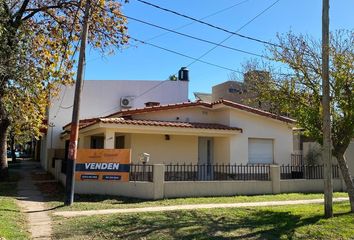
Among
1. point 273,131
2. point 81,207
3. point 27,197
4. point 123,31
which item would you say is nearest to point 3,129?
point 27,197

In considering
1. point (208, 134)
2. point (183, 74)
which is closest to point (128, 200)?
point (208, 134)

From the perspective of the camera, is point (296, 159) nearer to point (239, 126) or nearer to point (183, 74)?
point (239, 126)

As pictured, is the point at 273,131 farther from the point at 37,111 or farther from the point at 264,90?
the point at 37,111

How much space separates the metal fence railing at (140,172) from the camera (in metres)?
15.1

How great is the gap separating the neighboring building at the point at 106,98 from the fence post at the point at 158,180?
15.7 meters

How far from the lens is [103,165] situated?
50.5ft

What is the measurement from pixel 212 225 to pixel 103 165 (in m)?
6.20

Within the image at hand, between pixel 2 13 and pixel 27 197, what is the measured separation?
794 cm

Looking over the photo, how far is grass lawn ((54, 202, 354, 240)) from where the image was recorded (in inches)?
370

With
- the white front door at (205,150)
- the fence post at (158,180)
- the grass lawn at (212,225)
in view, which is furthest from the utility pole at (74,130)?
the white front door at (205,150)

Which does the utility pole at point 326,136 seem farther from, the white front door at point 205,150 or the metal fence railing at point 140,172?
the white front door at point 205,150

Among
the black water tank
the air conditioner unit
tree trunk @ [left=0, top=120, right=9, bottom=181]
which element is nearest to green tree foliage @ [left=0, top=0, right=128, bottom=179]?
tree trunk @ [left=0, top=120, right=9, bottom=181]

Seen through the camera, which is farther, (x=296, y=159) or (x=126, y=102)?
(x=126, y=102)

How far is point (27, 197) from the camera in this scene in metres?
15.6
